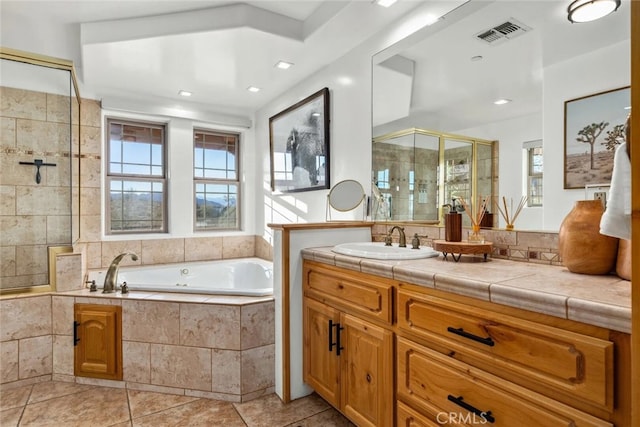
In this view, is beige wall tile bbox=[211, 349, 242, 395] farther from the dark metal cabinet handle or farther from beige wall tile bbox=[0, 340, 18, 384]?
beige wall tile bbox=[0, 340, 18, 384]

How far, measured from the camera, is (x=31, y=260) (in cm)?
268

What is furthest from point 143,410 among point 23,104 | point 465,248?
point 23,104

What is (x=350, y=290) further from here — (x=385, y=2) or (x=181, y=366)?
(x=385, y=2)

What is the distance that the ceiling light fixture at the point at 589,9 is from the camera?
130 centimetres

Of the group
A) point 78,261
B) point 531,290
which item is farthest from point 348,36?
point 78,261

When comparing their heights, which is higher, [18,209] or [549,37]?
[549,37]

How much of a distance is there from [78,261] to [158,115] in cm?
179

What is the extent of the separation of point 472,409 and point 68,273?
2.68m

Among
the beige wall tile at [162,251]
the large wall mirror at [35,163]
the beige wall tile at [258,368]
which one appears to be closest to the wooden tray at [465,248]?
the beige wall tile at [258,368]

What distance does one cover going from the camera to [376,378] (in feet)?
5.05

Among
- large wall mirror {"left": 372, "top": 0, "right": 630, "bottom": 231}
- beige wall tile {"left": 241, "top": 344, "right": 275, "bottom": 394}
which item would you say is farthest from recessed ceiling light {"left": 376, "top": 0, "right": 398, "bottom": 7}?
beige wall tile {"left": 241, "top": 344, "right": 275, "bottom": 394}

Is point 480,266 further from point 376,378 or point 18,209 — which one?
point 18,209

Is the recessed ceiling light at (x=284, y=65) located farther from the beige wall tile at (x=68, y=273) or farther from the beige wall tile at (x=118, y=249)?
the beige wall tile at (x=118, y=249)

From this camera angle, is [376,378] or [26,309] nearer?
[376,378]
